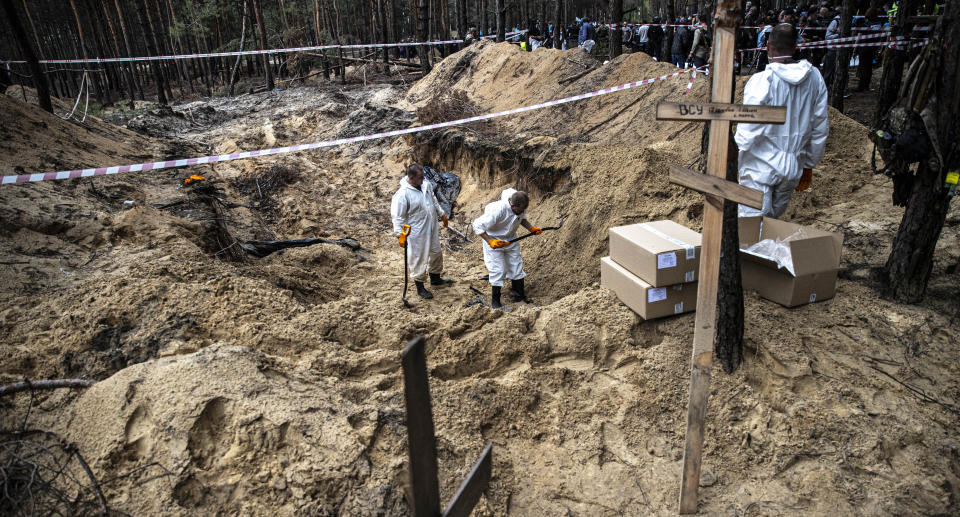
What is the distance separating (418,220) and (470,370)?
2659 millimetres

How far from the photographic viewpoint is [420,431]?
5.00ft

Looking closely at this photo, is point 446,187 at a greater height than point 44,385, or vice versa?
point 44,385

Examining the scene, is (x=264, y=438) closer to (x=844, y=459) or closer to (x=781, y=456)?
(x=781, y=456)

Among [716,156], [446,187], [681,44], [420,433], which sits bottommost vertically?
[446,187]

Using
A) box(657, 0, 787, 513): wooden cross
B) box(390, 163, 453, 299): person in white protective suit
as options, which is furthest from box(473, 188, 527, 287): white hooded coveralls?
box(657, 0, 787, 513): wooden cross

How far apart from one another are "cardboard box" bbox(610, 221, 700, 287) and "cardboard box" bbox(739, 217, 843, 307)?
467mm

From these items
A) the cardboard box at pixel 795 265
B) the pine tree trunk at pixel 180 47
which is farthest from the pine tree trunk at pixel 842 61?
the pine tree trunk at pixel 180 47

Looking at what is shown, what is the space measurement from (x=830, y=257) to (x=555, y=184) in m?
4.20

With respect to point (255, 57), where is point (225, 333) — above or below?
below

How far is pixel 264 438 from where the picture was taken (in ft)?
8.11

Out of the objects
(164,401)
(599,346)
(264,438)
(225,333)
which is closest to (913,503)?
(599,346)

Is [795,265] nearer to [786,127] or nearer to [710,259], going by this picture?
[786,127]

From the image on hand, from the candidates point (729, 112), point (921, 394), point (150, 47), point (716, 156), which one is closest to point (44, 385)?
point (716, 156)

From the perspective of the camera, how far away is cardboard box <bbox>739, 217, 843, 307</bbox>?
365 centimetres
